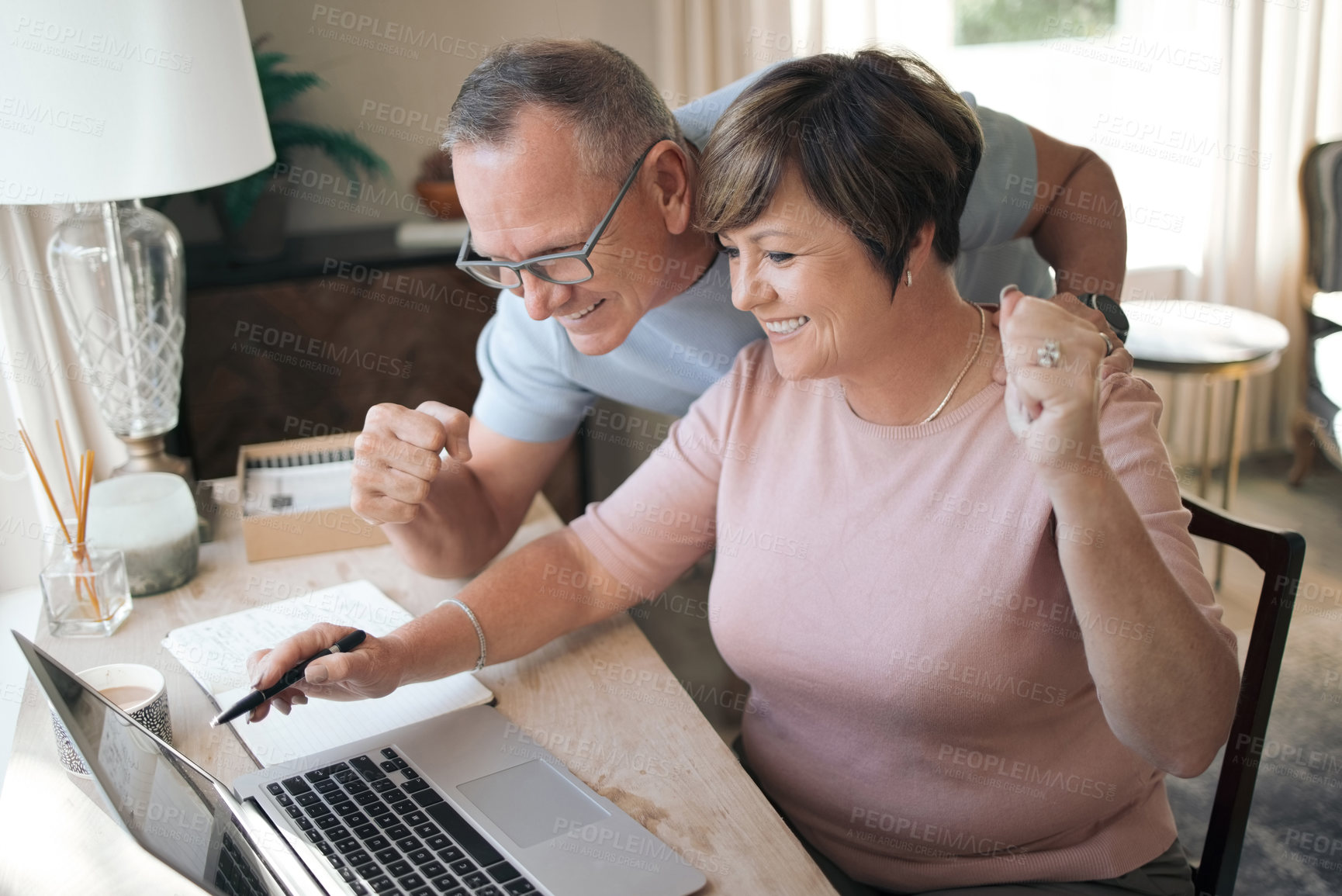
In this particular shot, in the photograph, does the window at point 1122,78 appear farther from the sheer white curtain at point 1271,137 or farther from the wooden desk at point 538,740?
the wooden desk at point 538,740

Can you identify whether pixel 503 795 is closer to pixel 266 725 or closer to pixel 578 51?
pixel 266 725

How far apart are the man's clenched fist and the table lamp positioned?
47 cm

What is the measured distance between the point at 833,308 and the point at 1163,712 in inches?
19.0

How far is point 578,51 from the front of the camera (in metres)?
1.26

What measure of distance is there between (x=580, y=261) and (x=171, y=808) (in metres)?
0.69

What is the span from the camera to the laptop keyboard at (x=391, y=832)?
35.7 inches

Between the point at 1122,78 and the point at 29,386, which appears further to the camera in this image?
the point at 1122,78

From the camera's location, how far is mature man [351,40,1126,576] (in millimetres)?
1226

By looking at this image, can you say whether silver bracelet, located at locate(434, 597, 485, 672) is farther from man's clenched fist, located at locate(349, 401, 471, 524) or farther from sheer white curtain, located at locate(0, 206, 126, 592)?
sheer white curtain, located at locate(0, 206, 126, 592)

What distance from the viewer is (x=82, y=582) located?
1345mm

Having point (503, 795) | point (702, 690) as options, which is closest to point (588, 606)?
point (503, 795)

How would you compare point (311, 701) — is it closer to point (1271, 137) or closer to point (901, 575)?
point (901, 575)
